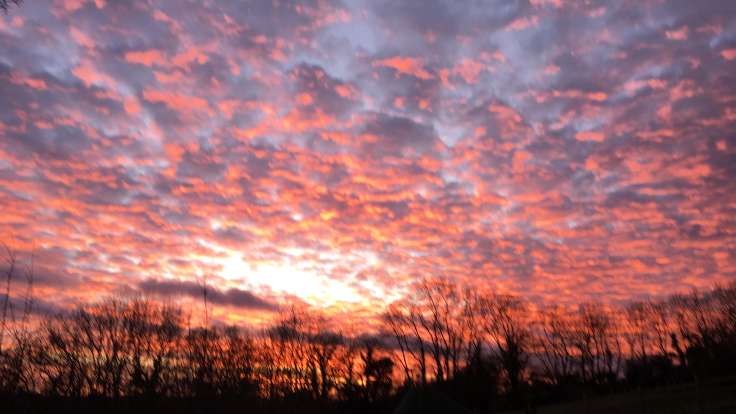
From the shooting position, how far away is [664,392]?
45094mm

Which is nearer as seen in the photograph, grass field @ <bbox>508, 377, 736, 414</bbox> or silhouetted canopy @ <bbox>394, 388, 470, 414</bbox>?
silhouetted canopy @ <bbox>394, 388, 470, 414</bbox>

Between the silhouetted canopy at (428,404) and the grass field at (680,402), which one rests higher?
the silhouetted canopy at (428,404)

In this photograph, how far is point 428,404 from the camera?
17672 millimetres

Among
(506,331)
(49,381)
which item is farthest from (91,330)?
(506,331)

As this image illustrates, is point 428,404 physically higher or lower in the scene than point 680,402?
higher

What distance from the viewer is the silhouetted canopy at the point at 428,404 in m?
17.6

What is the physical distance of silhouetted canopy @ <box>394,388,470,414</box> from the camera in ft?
57.7

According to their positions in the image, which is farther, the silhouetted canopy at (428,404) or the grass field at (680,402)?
the grass field at (680,402)

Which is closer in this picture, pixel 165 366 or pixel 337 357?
pixel 165 366

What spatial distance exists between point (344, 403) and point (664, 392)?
102ft

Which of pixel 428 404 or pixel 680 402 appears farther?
pixel 680 402

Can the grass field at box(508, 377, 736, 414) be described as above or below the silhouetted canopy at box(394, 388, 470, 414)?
below

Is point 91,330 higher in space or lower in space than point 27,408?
higher

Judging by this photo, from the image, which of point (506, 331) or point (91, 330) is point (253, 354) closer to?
point (91, 330)
